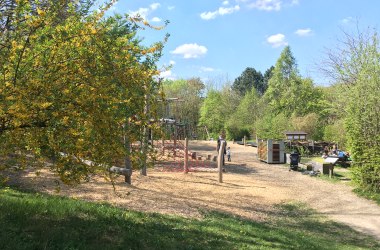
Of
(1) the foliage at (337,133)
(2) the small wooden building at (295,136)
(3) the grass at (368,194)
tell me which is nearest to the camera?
(3) the grass at (368,194)

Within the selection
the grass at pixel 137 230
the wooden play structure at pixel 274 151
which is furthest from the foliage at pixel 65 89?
the wooden play structure at pixel 274 151

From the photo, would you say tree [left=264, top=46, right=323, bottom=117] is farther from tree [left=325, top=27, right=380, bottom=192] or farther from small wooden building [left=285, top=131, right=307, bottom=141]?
tree [left=325, top=27, right=380, bottom=192]

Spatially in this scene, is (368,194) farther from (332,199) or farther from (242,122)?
(242,122)

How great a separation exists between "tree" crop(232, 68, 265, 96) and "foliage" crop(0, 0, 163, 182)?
81.9 meters

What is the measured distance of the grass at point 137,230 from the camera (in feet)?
19.1

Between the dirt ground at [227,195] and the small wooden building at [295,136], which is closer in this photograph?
the dirt ground at [227,195]

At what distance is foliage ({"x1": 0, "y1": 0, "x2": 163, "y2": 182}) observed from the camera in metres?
4.83

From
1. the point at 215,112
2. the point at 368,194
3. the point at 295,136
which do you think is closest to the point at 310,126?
the point at 295,136

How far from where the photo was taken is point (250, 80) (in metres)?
87.6

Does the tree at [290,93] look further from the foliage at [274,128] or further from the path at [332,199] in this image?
the path at [332,199]

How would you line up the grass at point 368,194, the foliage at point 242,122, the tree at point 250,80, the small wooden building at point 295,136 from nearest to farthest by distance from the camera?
the grass at point 368,194, the small wooden building at point 295,136, the foliage at point 242,122, the tree at point 250,80

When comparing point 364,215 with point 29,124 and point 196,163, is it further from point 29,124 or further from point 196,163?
point 196,163

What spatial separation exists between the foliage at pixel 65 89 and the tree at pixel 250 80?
81.9 m

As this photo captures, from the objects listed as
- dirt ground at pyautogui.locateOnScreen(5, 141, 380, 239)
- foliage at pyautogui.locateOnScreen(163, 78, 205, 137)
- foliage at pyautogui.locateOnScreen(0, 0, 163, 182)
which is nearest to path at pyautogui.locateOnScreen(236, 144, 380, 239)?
dirt ground at pyautogui.locateOnScreen(5, 141, 380, 239)
